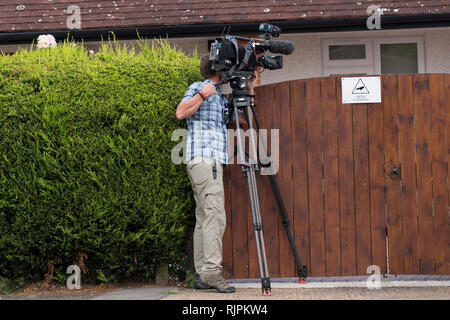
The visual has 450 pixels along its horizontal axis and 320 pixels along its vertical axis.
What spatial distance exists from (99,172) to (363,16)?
5600 millimetres

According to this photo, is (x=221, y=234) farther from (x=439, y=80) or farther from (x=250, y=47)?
(x=439, y=80)

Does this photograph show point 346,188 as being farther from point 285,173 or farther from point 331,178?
point 285,173

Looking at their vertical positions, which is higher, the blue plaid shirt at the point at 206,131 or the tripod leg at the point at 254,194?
the blue plaid shirt at the point at 206,131

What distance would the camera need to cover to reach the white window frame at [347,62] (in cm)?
1011

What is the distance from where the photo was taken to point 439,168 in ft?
18.9

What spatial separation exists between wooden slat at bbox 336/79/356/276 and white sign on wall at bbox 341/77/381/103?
57 mm

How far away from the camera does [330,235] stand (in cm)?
579

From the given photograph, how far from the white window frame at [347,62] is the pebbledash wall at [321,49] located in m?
0.04

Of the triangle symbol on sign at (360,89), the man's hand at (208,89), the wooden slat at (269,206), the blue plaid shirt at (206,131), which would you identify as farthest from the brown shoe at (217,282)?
the triangle symbol on sign at (360,89)

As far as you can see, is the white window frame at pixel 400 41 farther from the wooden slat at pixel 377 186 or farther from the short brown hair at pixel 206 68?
the short brown hair at pixel 206 68

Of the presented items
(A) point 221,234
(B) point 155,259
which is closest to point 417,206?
(A) point 221,234

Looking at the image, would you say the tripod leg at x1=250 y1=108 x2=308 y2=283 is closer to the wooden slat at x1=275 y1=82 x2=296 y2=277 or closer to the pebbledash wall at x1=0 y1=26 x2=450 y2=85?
the wooden slat at x1=275 y1=82 x2=296 y2=277

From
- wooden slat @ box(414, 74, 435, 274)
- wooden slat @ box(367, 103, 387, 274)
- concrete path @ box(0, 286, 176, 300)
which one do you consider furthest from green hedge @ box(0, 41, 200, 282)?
wooden slat @ box(414, 74, 435, 274)

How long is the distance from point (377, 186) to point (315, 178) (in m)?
0.59
